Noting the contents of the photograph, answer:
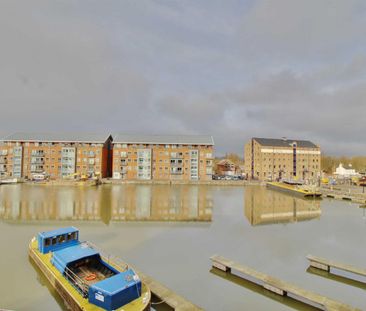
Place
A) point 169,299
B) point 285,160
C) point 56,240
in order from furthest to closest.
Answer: point 285,160
point 56,240
point 169,299

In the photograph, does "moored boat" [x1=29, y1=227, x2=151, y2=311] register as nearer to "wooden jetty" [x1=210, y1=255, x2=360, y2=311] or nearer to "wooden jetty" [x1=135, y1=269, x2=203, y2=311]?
"wooden jetty" [x1=135, y1=269, x2=203, y2=311]

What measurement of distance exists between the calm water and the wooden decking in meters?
0.56

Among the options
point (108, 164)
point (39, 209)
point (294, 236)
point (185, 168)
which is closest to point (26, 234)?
point (39, 209)

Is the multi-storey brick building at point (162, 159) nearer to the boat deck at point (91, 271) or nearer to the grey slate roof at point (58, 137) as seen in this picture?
the grey slate roof at point (58, 137)

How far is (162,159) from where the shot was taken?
69.6 m

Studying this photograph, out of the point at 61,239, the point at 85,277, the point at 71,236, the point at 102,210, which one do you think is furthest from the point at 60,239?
the point at 102,210

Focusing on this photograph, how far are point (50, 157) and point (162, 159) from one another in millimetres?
32329

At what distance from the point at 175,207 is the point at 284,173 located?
2485 inches

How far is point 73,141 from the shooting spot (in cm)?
6906

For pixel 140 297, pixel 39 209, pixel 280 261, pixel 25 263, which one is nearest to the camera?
pixel 140 297

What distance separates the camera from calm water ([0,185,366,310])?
10.8 metres

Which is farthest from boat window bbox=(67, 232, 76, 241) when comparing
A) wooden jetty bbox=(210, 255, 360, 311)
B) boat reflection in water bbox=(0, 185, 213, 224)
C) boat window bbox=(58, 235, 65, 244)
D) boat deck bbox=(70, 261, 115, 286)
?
boat reflection in water bbox=(0, 185, 213, 224)

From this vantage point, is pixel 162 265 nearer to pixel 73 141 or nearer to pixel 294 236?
pixel 294 236

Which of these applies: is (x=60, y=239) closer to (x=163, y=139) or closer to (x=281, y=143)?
(x=163, y=139)
